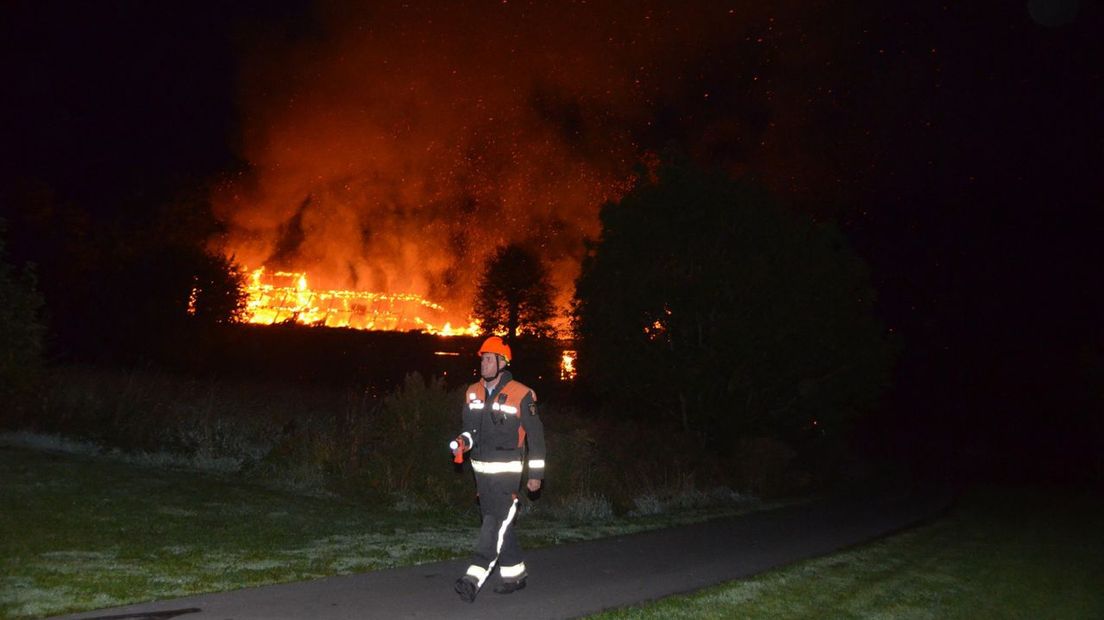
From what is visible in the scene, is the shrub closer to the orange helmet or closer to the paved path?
the paved path

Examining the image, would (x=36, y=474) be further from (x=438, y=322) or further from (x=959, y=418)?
(x=438, y=322)

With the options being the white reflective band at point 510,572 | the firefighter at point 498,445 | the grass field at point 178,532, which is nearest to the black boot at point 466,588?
the firefighter at point 498,445

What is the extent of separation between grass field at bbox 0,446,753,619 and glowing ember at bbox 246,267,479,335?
44.0 metres

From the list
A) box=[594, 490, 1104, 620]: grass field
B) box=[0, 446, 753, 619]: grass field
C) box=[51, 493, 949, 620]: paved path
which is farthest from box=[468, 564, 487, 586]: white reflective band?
box=[0, 446, 753, 619]: grass field

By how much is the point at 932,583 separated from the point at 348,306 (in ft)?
205

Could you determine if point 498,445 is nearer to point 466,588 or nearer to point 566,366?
point 466,588

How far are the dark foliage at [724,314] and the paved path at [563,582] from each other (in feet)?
30.0

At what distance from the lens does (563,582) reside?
877 centimetres

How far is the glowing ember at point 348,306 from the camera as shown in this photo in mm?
61719

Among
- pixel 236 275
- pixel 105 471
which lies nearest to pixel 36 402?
pixel 105 471

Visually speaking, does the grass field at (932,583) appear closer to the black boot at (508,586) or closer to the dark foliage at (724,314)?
the black boot at (508,586)

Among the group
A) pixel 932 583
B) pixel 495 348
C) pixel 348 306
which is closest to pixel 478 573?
pixel 495 348

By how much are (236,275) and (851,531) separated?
29.3 meters

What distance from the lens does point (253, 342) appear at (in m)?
40.0
